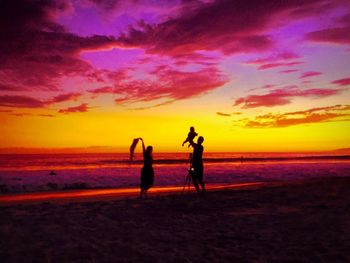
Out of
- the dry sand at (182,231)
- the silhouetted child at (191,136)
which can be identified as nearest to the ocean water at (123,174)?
the dry sand at (182,231)

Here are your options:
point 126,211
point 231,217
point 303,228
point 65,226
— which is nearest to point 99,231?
point 65,226

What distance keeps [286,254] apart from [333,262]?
943mm

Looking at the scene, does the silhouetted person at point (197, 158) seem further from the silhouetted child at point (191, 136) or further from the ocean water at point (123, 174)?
the ocean water at point (123, 174)

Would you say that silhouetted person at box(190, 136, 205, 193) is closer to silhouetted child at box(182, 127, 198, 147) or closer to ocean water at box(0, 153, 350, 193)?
silhouetted child at box(182, 127, 198, 147)

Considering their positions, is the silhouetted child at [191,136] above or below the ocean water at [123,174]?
above

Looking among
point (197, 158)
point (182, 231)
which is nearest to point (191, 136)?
point (197, 158)

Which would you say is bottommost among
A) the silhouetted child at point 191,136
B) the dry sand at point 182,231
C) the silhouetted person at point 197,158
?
the dry sand at point 182,231

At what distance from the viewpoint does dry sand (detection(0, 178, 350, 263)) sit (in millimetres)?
7832

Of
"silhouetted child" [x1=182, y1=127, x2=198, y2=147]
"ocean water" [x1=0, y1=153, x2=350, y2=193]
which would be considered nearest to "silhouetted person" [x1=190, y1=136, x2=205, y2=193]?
"silhouetted child" [x1=182, y1=127, x2=198, y2=147]

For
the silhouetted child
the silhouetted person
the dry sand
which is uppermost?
the silhouetted child

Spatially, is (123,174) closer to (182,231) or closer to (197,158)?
(197,158)

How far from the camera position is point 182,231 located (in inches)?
396

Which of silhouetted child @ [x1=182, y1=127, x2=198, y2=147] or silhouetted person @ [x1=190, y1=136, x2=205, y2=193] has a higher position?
silhouetted child @ [x1=182, y1=127, x2=198, y2=147]

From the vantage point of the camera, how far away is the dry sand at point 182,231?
783 centimetres
